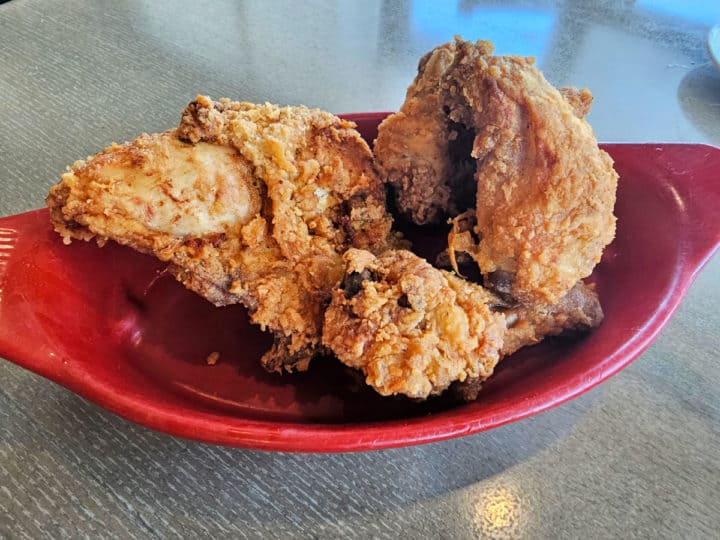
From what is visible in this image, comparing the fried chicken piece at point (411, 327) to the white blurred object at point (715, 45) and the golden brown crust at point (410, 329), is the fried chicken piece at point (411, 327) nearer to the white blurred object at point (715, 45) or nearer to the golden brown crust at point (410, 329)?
the golden brown crust at point (410, 329)

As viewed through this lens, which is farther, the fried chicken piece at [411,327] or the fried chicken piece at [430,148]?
the fried chicken piece at [430,148]

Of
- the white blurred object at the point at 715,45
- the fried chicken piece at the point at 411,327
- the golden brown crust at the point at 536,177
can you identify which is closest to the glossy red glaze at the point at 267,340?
the fried chicken piece at the point at 411,327

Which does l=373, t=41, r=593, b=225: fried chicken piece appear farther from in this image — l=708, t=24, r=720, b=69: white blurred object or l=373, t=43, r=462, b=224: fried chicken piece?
l=708, t=24, r=720, b=69: white blurred object

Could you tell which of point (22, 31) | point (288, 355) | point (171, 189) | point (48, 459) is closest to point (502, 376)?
point (288, 355)

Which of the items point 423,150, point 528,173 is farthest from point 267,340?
point 528,173

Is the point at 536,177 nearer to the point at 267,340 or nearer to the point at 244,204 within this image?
the point at 244,204

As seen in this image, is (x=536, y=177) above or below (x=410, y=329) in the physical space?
above

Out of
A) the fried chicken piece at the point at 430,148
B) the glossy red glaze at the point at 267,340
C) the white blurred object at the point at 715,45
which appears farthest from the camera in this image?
the white blurred object at the point at 715,45
